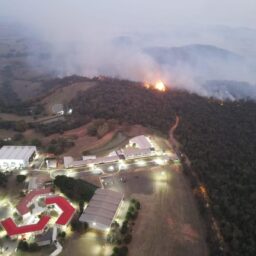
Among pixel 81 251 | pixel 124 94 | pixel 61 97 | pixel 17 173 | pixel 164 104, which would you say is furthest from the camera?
pixel 61 97

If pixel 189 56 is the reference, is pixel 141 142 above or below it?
above

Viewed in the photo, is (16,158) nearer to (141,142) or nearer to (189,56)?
(141,142)

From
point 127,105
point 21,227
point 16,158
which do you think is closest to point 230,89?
point 127,105

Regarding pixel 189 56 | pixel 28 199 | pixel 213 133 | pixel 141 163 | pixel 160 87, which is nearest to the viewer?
pixel 28 199

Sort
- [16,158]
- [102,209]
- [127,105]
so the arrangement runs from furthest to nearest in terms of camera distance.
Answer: [127,105] < [16,158] < [102,209]

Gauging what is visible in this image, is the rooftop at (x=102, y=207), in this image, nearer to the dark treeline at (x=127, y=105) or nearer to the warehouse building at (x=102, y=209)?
the warehouse building at (x=102, y=209)

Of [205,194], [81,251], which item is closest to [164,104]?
[205,194]

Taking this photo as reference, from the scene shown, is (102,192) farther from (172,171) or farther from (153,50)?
(153,50)
